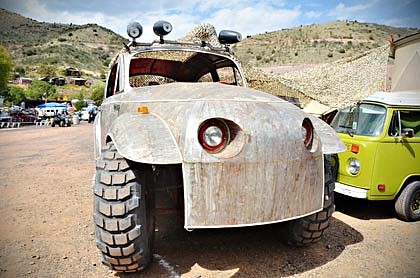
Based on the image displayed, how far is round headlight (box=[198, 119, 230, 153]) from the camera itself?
8.42 ft

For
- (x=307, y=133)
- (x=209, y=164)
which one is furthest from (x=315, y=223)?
(x=209, y=164)

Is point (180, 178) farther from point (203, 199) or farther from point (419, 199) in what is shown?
point (419, 199)

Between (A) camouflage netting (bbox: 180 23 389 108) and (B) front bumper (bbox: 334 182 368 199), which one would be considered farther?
(A) camouflage netting (bbox: 180 23 389 108)

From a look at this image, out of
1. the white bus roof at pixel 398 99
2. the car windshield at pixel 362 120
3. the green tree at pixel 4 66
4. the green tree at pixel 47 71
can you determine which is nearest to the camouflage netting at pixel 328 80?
the car windshield at pixel 362 120

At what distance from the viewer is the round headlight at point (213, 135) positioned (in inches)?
101

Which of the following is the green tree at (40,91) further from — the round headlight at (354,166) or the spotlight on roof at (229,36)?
the round headlight at (354,166)

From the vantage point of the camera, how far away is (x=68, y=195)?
18.4 ft

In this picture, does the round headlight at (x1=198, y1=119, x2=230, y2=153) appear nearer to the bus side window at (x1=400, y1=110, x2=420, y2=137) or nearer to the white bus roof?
the white bus roof

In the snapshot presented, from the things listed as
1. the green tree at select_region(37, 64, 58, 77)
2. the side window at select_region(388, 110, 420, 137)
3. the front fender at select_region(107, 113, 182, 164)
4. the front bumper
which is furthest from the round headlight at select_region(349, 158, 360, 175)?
the green tree at select_region(37, 64, 58, 77)

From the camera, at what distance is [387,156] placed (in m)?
4.78

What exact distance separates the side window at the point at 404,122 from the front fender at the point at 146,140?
12.1 ft

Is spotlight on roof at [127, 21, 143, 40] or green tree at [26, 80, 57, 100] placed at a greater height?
spotlight on roof at [127, 21, 143, 40]

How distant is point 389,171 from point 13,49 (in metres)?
70.5

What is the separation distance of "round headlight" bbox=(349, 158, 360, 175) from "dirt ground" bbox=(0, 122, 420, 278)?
654mm
